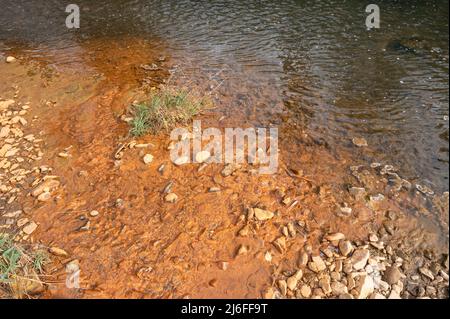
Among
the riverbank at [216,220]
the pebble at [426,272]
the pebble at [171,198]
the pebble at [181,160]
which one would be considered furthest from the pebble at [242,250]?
the pebble at [426,272]

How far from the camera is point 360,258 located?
2639 mm

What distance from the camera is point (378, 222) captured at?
288 centimetres

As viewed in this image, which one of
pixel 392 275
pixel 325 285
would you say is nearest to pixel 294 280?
pixel 325 285

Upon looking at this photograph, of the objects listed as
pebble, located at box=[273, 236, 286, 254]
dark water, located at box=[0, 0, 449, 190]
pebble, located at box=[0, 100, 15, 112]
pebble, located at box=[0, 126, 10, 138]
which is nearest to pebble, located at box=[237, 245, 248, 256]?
pebble, located at box=[273, 236, 286, 254]

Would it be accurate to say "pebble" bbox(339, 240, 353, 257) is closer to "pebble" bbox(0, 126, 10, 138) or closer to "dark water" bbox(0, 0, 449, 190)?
"dark water" bbox(0, 0, 449, 190)

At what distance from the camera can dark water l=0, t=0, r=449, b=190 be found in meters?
3.75

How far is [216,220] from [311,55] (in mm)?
3278

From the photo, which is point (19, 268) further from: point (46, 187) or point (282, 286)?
point (282, 286)

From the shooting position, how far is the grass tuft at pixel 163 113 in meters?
3.85

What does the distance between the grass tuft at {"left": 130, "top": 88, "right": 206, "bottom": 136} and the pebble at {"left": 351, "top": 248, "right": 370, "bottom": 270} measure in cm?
218

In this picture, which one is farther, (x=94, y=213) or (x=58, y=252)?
(x=94, y=213)
